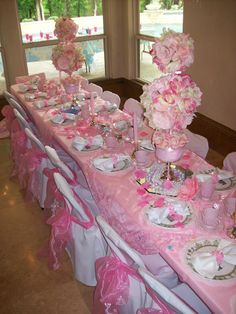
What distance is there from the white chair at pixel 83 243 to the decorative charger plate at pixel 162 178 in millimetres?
449

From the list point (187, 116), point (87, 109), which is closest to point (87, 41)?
point (87, 109)

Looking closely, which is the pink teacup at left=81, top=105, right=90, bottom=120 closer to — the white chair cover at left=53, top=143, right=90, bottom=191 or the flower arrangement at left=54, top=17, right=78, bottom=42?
Answer: the white chair cover at left=53, top=143, right=90, bottom=191

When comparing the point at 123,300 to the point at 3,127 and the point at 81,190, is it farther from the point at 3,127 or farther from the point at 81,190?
the point at 3,127

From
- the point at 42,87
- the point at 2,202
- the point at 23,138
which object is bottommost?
the point at 2,202

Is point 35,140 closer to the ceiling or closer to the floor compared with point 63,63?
closer to the floor

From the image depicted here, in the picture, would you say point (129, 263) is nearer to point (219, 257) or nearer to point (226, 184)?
point (219, 257)

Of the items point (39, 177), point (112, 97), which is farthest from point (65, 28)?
point (39, 177)

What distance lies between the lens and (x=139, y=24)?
6039 millimetres

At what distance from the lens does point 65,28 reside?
3645 mm

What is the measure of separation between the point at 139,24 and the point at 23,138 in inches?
139

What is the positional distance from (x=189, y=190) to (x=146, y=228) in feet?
1.25

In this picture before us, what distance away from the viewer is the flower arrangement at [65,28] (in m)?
3.64

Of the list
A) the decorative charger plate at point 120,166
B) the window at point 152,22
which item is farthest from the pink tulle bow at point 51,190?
the window at point 152,22

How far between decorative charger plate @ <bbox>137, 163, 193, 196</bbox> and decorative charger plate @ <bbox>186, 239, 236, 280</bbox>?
462 mm
